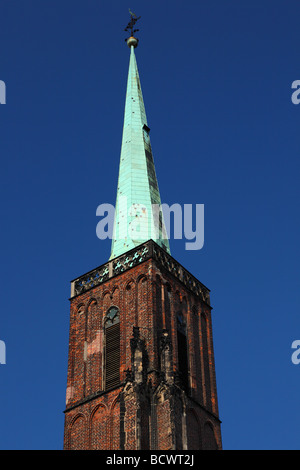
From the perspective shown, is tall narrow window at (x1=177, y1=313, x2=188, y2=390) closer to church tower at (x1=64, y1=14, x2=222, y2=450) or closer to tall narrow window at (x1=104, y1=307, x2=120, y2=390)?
church tower at (x1=64, y1=14, x2=222, y2=450)

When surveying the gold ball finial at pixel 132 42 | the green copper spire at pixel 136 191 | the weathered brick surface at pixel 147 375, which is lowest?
the weathered brick surface at pixel 147 375

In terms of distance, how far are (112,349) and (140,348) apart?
2.90m

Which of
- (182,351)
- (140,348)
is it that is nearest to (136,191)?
(182,351)

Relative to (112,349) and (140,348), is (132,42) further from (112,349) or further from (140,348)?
(140,348)

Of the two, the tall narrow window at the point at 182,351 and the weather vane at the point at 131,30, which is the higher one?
the weather vane at the point at 131,30

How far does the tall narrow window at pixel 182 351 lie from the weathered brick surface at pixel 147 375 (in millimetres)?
245

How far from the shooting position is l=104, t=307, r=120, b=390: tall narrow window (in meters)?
45.3

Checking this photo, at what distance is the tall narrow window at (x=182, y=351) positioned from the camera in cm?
4578

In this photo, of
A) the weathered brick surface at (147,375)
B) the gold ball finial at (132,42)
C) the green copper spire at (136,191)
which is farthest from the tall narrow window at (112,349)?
the gold ball finial at (132,42)

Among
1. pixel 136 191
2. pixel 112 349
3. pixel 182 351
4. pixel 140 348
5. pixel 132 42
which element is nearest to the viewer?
pixel 140 348

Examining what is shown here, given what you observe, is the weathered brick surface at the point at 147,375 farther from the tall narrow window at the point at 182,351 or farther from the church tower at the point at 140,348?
the tall narrow window at the point at 182,351

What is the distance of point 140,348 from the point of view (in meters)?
43.8

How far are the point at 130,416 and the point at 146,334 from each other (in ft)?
15.4
